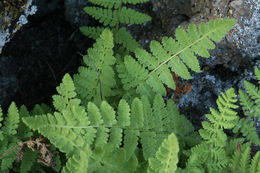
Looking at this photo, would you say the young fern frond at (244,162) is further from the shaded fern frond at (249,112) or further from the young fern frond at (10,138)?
the young fern frond at (10,138)

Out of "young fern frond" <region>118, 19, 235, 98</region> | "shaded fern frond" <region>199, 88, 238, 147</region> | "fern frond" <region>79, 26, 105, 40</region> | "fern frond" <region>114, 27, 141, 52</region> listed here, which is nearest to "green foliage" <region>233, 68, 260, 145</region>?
"shaded fern frond" <region>199, 88, 238, 147</region>

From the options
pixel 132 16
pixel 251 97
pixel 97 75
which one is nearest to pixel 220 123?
pixel 251 97

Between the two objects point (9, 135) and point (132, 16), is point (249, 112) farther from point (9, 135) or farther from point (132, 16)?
point (9, 135)

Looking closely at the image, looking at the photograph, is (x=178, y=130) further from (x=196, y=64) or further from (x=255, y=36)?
(x=255, y=36)

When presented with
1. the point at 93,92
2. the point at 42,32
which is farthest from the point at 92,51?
the point at 42,32

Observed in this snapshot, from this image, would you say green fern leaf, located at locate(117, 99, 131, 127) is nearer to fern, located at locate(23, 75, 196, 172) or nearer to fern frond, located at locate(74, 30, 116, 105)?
fern, located at locate(23, 75, 196, 172)

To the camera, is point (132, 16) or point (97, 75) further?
point (132, 16)
